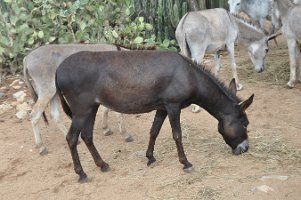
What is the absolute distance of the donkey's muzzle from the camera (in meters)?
5.43

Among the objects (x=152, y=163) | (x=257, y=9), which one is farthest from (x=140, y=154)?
(x=257, y=9)

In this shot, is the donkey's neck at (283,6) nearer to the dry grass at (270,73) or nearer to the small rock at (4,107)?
the dry grass at (270,73)

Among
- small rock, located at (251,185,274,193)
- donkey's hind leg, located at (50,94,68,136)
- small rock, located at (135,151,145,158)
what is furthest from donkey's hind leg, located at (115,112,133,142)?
small rock, located at (251,185,274,193)

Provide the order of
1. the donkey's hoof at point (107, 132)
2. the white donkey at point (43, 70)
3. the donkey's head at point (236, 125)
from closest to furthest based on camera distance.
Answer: the donkey's head at point (236, 125), the white donkey at point (43, 70), the donkey's hoof at point (107, 132)

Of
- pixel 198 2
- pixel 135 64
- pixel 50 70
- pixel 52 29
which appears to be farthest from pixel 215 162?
pixel 198 2

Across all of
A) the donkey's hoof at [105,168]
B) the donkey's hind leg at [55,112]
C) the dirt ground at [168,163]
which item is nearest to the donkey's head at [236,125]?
the dirt ground at [168,163]

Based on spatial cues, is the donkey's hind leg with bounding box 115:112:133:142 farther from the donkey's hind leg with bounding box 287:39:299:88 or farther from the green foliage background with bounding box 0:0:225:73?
the donkey's hind leg with bounding box 287:39:299:88

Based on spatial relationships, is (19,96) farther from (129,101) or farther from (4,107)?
(129,101)

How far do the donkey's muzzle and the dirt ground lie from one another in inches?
3.0

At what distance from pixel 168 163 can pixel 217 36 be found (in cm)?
306

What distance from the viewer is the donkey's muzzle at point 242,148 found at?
5.43m

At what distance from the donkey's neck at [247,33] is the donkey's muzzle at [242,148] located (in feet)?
10.7

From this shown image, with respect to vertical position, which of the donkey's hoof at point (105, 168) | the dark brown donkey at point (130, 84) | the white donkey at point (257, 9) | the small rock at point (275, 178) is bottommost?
the donkey's hoof at point (105, 168)

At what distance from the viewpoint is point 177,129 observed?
16.7 ft
